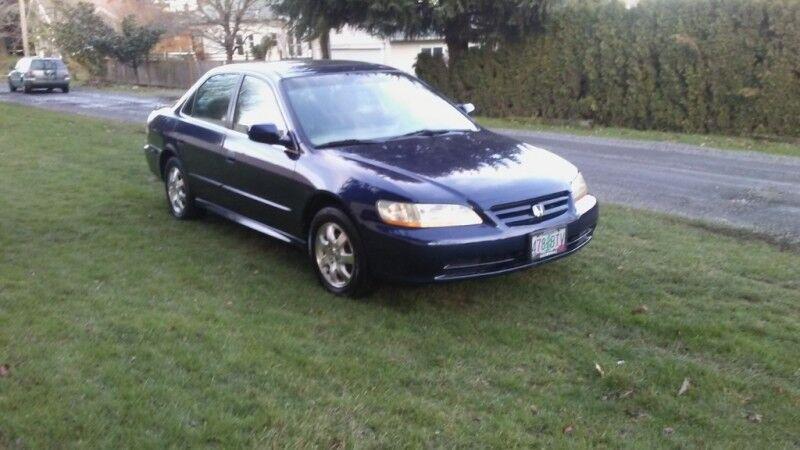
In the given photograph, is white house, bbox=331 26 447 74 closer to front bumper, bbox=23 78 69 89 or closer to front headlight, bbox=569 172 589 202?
front bumper, bbox=23 78 69 89

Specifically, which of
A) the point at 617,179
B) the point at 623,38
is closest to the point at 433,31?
the point at 623,38

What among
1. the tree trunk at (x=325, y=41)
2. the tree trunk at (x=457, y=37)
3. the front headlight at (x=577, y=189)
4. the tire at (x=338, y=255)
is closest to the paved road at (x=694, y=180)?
the front headlight at (x=577, y=189)

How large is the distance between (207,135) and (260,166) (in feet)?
3.68

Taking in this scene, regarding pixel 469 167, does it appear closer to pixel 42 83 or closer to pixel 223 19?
pixel 42 83

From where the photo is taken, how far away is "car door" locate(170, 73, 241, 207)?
733cm

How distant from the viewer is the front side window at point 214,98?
7.47 metres

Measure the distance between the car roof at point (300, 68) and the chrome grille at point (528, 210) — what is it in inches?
90.3

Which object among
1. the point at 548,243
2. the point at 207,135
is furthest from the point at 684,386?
the point at 207,135

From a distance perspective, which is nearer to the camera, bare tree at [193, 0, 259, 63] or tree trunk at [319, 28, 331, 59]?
tree trunk at [319, 28, 331, 59]

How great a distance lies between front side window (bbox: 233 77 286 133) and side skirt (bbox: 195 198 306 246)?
2.28ft

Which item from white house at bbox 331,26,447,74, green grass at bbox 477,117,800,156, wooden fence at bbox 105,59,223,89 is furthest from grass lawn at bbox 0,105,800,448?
wooden fence at bbox 105,59,223,89

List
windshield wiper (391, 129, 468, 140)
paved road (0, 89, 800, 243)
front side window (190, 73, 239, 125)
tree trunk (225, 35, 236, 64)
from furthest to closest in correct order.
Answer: tree trunk (225, 35, 236, 64), paved road (0, 89, 800, 243), front side window (190, 73, 239, 125), windshield wiper (391, 129, 468, 140)

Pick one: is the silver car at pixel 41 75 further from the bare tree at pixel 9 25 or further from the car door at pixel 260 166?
the car door at pixel 260 166

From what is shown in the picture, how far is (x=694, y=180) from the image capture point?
35.4 feet
